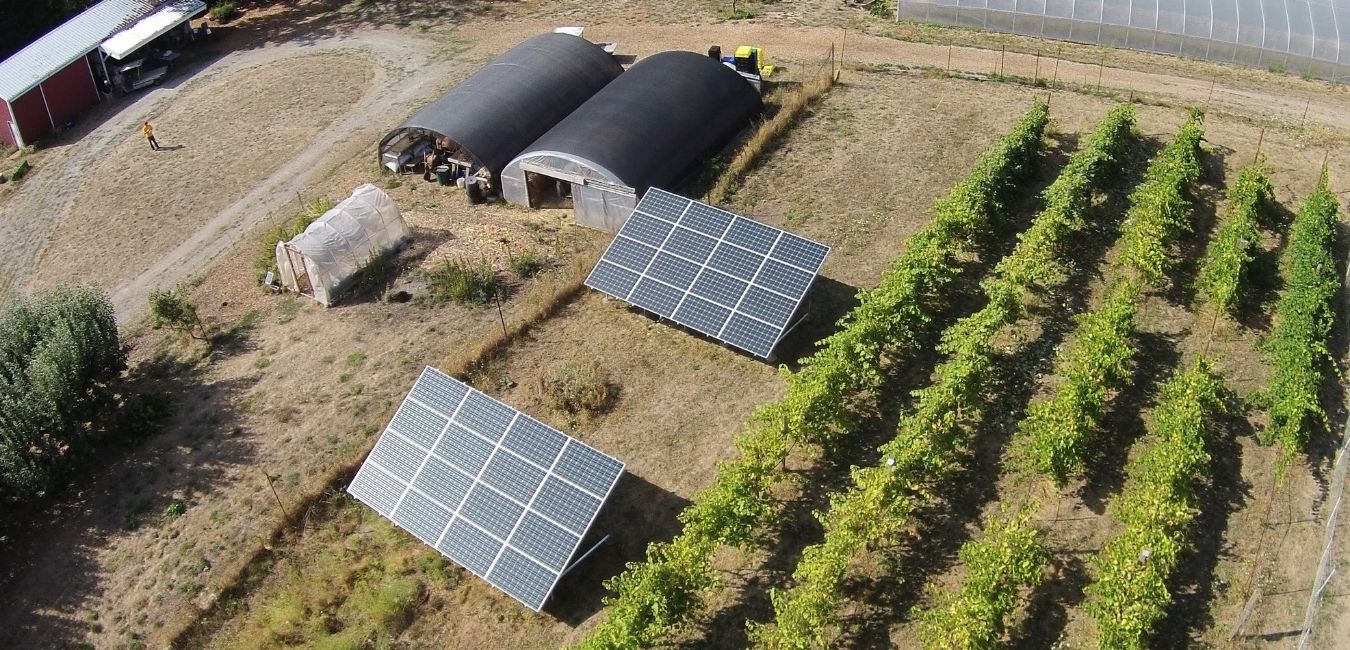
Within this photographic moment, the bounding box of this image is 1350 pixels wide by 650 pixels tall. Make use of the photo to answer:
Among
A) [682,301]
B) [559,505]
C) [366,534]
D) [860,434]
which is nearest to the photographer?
[559,505]

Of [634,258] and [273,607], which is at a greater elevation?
[634,258]

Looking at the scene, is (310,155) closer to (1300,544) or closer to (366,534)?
(366,534)

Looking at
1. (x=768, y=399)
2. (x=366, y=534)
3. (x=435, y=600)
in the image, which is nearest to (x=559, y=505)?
(x=435, y=600)

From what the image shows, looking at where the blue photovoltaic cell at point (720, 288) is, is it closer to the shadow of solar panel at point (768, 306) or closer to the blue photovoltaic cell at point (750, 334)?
the shadow of solar panel at point (768, 306)

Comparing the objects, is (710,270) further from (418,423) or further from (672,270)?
(418,423)

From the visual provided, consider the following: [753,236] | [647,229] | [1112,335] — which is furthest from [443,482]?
[1112,335]

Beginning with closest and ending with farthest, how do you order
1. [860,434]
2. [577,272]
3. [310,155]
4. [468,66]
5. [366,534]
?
[366,534], [860,434], [577,272], [310,155], [468,66]

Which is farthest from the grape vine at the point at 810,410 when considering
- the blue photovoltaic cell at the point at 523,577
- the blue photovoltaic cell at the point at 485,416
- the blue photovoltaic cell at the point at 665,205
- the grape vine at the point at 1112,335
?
the blue photovoltaic cell at the point at 665,205
